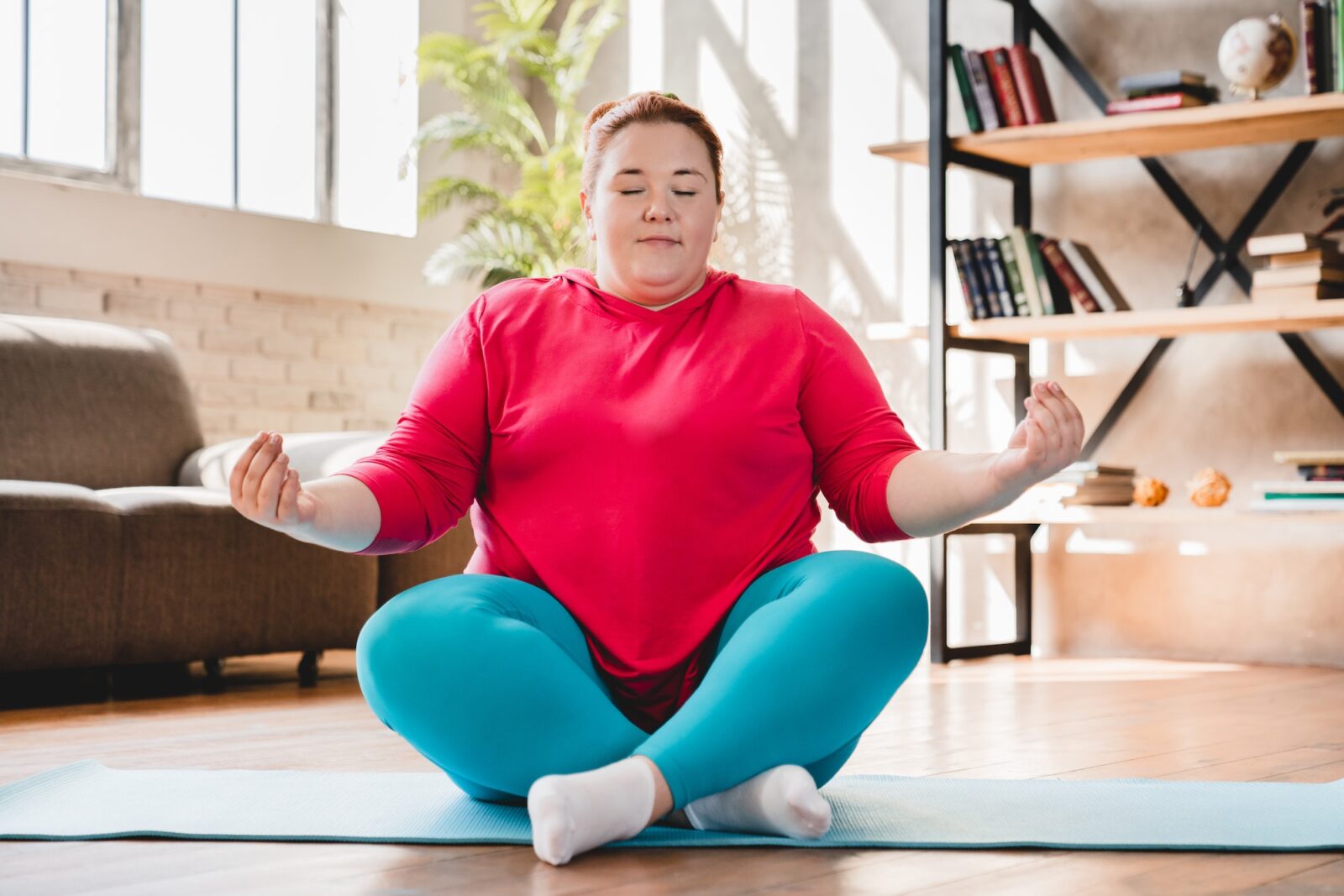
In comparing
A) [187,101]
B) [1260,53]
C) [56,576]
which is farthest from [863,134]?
[56,576]

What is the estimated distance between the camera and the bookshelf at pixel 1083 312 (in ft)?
10.6

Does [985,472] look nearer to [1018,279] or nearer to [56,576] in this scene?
[56,576]

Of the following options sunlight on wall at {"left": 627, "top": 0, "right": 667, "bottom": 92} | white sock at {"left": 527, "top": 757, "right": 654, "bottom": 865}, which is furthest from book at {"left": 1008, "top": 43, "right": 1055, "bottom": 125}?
white sock at {"left": 527, "top": 757, "right": 654, "bottom": 865}

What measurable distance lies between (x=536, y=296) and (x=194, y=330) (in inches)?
105

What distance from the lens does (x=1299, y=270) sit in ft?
10.5

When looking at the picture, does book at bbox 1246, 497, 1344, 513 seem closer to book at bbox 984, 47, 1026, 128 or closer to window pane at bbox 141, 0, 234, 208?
book at bbox 984, 47, 1026, 128

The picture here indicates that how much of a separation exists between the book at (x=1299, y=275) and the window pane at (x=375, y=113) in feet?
8.49

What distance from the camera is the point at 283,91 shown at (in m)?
4.54

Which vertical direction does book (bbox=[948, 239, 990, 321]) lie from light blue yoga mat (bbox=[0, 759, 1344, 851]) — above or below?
above

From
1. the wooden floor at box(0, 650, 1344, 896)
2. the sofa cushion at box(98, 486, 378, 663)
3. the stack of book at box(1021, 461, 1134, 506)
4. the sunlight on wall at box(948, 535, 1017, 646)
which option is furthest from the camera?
the sunlight on wall at box(948, 535, 1017, 646)

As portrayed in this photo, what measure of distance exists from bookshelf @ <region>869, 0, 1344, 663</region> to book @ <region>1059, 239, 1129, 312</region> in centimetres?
9

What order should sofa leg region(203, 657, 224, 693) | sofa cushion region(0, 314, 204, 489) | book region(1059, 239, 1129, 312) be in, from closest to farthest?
sofa leg region(203, 657, 224, 693), sofa cushion region(0, 314, 204, 489), book region(1059, 239, 1129, 312)

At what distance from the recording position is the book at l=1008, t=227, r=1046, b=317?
11.7 feet

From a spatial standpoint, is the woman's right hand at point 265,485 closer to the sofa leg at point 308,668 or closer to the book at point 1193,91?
→ the sofa leg at point 308,668
